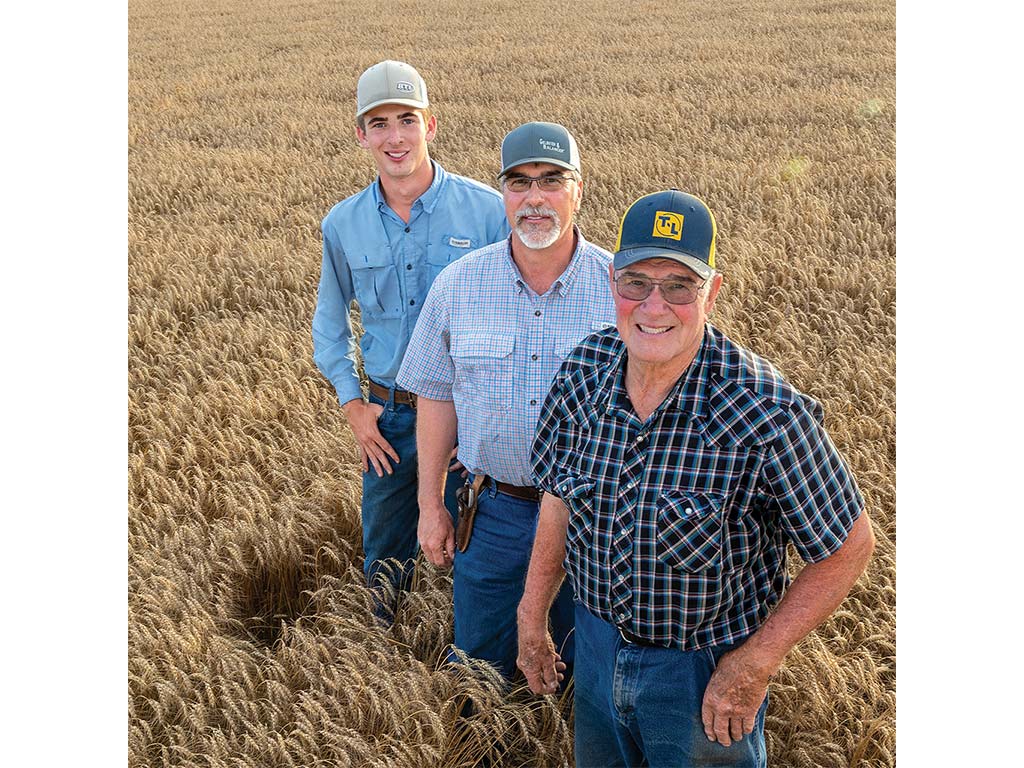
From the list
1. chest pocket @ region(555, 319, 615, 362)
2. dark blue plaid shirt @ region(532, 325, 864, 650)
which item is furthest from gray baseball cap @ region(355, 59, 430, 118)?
dark blue plaid shirt @ region(532, 325, 864, 650)

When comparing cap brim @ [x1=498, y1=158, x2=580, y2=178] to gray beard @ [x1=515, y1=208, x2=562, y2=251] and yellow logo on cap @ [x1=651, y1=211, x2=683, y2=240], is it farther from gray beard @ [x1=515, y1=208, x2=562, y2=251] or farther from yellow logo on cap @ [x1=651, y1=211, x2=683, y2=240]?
yellow logo on cap @ [x1=651, y1=211, x2=683, y2=240]

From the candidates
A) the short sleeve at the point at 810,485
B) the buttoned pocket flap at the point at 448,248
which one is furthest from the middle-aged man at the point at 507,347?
the short sleeve at the point at 810,485

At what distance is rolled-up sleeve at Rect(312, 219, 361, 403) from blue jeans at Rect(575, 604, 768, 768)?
182 centimetres

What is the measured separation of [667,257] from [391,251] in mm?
1801

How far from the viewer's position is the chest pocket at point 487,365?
298 centimetres

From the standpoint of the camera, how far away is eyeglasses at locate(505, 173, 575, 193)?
2881mm

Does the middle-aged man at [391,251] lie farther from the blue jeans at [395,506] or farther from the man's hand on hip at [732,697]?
the man's hand on hip at [732,697]

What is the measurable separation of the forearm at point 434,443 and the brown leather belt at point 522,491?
250 mm

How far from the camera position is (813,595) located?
218 centimetres

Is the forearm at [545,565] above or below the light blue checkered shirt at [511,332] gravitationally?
below

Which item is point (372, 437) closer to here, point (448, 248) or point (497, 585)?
point (448, 248)

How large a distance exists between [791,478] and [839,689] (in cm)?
164

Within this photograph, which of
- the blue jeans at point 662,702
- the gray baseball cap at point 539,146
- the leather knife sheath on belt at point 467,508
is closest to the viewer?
the blue jeans at point 662,702

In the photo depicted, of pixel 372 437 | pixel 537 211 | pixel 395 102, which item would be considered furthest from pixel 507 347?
pixel 395 102
